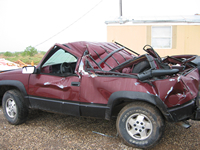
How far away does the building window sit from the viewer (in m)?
10.7

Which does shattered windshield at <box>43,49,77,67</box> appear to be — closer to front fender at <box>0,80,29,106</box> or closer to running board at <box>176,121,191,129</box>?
front fender at <box>0,80,29,106</box>

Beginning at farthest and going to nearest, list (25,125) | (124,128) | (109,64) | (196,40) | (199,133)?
(196,40) < (25,125) < (109,64) < (199,133) < (124,128)

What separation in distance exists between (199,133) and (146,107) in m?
1.36

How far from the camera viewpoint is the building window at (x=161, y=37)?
1070 centimetres

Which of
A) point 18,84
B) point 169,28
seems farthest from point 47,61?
point 169,28

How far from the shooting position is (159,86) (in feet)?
8.75

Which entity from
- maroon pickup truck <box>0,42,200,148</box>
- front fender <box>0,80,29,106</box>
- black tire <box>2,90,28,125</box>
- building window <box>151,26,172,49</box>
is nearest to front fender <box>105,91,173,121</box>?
maroon pickup truck <box>0,42,200,148</box>

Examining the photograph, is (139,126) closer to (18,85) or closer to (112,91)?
(112,91)

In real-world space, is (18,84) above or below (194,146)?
above

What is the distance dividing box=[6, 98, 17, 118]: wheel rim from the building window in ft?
29.1

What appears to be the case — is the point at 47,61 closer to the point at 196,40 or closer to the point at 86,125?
the point at 86,125

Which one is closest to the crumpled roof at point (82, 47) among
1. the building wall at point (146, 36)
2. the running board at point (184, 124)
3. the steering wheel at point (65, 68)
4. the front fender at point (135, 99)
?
the steering wheel at point (65, 68)

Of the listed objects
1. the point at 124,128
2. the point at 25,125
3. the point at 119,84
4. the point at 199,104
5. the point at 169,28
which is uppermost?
the point at 169,28

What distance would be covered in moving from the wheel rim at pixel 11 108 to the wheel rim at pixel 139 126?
7.96 feet
